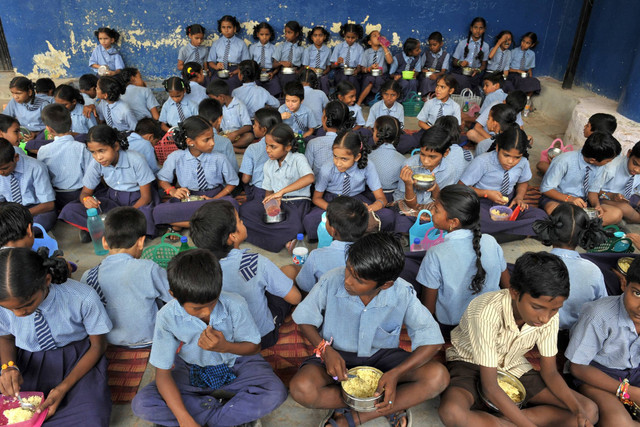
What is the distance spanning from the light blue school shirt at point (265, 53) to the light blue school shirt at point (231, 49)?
13cm

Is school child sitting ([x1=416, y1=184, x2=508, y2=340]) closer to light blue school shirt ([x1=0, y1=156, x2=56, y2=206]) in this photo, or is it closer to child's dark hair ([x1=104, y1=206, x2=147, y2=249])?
child's dark hair ([x1=104, y1=206, x2=147, y2=249])

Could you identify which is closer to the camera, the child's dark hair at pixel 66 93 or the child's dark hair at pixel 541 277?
the child's dark hair at pixel 541 277

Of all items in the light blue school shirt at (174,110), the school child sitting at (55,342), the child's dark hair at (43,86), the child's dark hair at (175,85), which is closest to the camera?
the school child sitting at (55,342)

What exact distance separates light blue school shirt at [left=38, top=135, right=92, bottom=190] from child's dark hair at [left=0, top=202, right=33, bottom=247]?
3.90 feet

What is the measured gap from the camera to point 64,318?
1963mm

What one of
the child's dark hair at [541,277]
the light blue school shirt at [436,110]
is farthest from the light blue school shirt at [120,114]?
the child's dark hair at [541,277]

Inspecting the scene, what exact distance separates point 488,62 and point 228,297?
21.7ft

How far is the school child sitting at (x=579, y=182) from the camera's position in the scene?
3.47 meters

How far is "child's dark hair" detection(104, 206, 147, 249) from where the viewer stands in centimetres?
216

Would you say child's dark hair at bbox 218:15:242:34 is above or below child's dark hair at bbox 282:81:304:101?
above

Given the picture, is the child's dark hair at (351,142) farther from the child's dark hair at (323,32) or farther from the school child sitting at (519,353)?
the child's dark hair at (323,32)

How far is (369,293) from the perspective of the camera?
6.03 ft

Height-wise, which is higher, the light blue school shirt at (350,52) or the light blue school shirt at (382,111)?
the light blue school shirt at (350,52)

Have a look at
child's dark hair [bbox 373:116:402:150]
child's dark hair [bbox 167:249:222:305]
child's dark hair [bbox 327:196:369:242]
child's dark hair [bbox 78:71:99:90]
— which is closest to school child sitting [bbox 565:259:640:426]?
child's dark hair [bbox 327:196:369:242]
